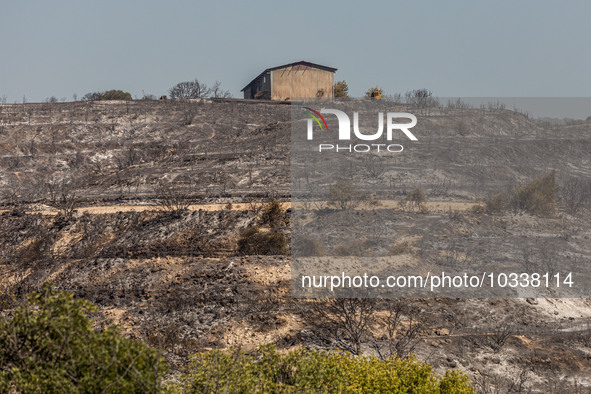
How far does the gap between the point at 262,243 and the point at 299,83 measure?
114 feet

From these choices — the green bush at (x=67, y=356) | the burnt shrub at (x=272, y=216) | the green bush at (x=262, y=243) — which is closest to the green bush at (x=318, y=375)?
the green bush at (x=67, y=356)

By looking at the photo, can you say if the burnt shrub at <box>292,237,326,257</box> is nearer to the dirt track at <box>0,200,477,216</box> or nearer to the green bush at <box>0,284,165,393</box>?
the dirt track at <box>0,200,477,216</box>

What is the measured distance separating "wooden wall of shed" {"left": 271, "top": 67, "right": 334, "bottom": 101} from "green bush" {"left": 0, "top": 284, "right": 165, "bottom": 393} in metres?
48.0

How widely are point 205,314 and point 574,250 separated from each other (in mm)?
14759

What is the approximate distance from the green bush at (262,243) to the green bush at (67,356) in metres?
14.3

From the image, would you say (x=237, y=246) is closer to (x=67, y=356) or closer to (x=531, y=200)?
(x=531, y=200)

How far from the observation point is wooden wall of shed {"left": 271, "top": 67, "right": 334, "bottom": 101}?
52.3m

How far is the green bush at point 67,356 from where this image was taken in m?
5.74

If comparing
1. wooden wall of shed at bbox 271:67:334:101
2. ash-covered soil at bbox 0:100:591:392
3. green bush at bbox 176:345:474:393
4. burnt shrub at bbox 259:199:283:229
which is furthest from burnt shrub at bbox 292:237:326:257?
wooden wall of shed at bbox 271:67:334:101

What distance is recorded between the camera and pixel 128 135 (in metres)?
44.4

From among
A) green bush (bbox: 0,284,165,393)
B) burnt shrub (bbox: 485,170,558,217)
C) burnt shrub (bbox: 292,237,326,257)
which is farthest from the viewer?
burnt shrub (bbox: 485,170,558,217)

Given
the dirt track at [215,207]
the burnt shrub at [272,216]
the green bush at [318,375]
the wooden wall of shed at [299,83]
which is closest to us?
the green bush at [318,375]

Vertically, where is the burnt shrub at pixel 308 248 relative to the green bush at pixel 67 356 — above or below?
below

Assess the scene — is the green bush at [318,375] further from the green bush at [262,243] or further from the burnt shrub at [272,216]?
the burnt shrub at [272,216]
